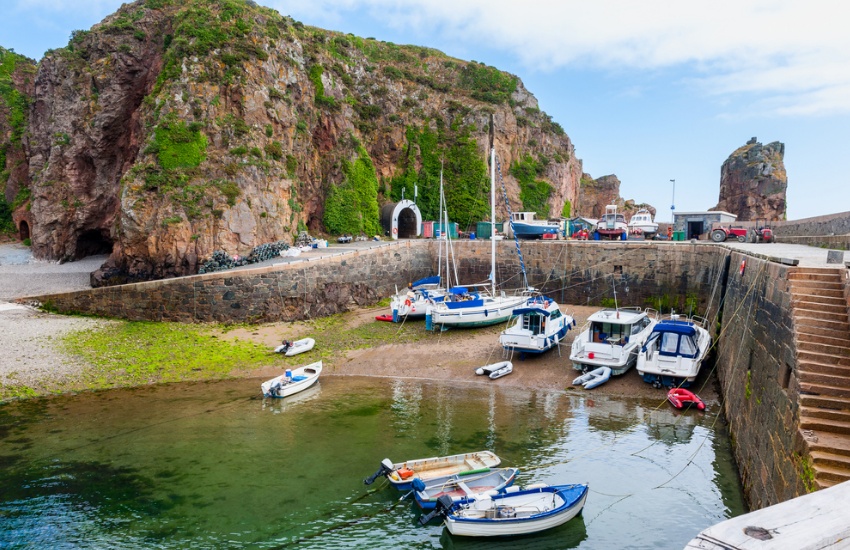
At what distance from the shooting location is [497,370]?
22.6 m

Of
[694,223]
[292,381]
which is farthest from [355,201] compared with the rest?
[694,223]

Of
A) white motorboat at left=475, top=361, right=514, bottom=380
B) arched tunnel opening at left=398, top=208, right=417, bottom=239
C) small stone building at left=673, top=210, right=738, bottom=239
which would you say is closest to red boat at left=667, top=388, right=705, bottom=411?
white motorboat at left=475, top=361, right=514, bottom=380

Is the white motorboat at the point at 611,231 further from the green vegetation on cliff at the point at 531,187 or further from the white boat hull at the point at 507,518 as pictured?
the white boat hull at the point at 507,518

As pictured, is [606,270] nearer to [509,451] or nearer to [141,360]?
[509,451]

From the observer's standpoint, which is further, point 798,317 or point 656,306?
point 656,306

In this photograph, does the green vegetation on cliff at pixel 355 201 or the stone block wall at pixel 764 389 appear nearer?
the stone block wall at pixel 764 389

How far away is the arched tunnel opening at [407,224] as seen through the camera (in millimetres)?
49031

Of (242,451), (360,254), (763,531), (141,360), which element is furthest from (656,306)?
(763,531)

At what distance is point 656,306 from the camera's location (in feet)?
104

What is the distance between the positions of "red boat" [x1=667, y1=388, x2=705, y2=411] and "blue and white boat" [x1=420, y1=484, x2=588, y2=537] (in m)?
8.26

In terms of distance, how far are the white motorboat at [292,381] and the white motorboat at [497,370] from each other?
6939mm

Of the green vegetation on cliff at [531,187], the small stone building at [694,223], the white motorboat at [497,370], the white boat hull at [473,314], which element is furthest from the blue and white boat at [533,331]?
the green vegetation on cliff at [531,187]

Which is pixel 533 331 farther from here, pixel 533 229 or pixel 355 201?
pixel 355 201

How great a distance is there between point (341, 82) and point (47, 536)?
43.0 m
